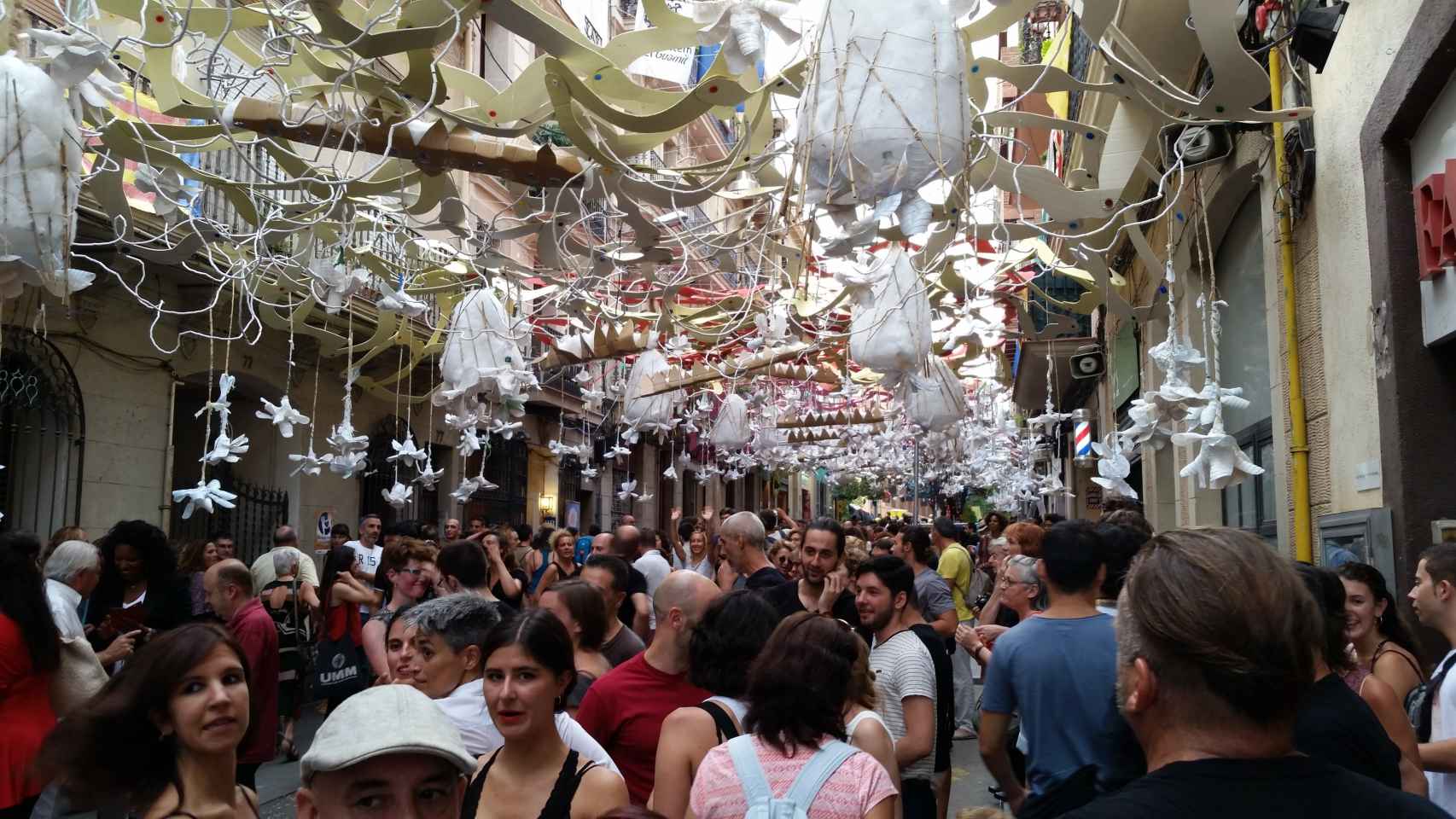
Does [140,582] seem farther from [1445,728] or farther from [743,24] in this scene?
[1445,728]

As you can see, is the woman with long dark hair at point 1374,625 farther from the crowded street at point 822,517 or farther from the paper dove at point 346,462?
the paper dove at point 346,462

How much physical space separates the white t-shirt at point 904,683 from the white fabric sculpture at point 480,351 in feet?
11.6

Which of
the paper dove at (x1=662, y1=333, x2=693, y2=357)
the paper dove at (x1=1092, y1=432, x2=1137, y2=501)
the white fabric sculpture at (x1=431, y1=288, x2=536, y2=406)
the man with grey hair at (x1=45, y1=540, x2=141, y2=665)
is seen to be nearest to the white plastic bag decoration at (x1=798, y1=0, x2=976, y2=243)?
the paper dove at (x1=1092, y1=432, x2=1137, y2=501)

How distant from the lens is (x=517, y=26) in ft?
15.6

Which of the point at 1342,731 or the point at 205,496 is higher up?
the point at 205,496

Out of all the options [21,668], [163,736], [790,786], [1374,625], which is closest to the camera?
[163,736]

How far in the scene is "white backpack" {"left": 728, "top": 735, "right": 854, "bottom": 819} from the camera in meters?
2.82

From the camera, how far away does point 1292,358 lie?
6664mm

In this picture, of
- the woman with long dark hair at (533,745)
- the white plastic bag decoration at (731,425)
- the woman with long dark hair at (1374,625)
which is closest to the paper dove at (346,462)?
the woman with long dark hair at (533,745)

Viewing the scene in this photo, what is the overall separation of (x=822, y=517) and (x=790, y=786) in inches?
163

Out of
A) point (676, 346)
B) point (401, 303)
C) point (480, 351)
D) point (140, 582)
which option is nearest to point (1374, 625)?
point (401, 303)

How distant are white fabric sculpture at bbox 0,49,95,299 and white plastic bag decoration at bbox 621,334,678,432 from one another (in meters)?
8.20

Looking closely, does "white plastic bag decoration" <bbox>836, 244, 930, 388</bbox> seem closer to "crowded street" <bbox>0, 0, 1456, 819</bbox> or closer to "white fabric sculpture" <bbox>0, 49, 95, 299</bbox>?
"crowded street" <bbox>0, 0, 1456, 819</bbox>

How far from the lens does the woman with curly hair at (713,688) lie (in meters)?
3.25
